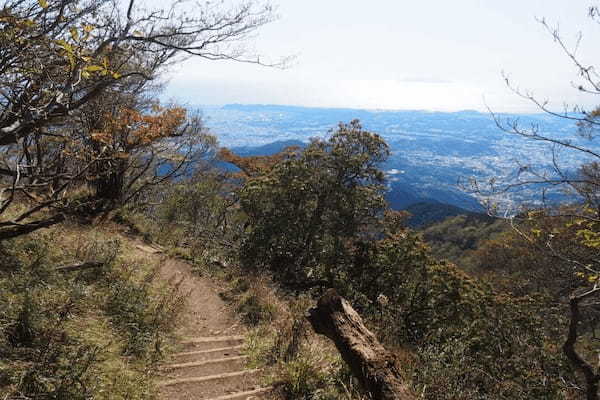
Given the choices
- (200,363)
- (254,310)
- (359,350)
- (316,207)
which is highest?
(359,350)

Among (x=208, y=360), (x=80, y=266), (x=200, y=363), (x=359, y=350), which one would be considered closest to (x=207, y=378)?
(x=200, y=363)

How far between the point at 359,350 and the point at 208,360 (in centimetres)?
255

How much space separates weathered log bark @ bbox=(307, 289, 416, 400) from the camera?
3670 millimetres

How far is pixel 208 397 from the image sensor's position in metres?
4.54

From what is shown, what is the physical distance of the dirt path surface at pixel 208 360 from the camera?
4625 millimetres

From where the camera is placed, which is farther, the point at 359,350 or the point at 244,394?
the point at 244,394

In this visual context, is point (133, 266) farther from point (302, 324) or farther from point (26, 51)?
point (26, 51)

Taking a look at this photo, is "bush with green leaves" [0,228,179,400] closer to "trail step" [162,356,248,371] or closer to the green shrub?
"trail step" [162,356,248,371]

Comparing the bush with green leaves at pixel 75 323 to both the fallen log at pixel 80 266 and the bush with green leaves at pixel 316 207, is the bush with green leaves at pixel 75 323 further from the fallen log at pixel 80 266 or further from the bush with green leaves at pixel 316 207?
the bush with green leaves at pixel 316 207

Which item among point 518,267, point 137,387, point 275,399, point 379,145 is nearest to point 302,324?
point 275,399

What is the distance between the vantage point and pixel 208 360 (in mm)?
5422

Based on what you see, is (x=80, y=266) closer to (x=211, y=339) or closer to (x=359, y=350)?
(x=211, y=339)

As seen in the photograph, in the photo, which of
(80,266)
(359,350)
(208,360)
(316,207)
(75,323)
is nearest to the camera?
(359,350)

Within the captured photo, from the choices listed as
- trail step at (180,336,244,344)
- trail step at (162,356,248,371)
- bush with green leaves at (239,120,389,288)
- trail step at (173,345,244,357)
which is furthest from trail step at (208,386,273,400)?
bush with green leaves at (239,120,389,288)
